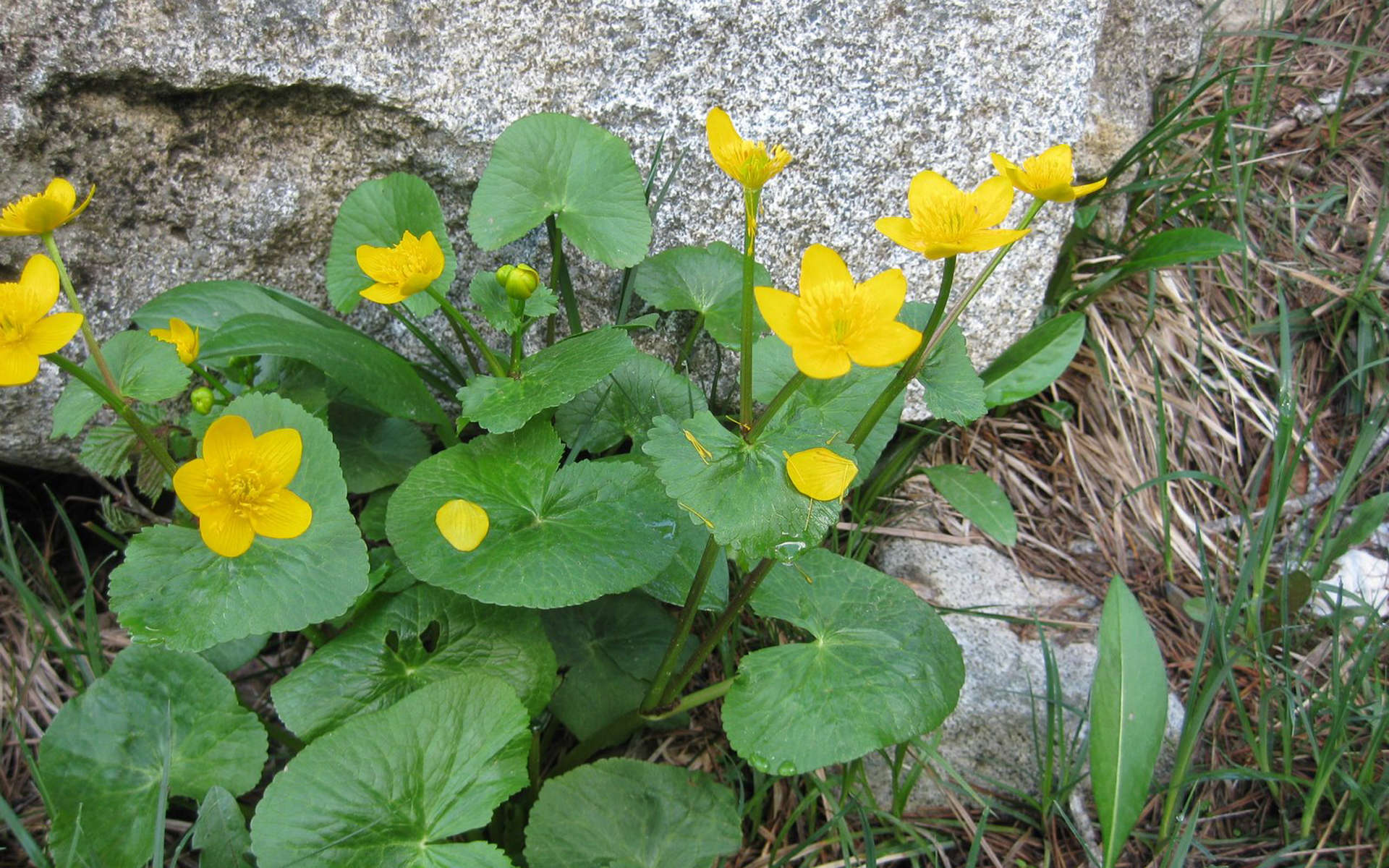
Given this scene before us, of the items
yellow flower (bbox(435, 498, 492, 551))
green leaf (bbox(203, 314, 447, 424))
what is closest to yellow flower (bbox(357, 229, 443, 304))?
green leaf (bbox(203, 314, 447, 424))

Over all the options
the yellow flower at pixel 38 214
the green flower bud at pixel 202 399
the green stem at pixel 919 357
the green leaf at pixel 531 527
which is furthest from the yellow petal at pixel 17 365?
the green stem at pixel 919 357

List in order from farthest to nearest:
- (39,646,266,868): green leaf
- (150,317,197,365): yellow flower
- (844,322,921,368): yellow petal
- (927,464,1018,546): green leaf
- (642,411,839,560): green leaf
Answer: (927,464,1018,546): green leaf, (150,317,197,365): yellow flower, (39,646,266,868): green leaf, (642,411,839,560): green leaf, (844,322,921,368): yellow petal

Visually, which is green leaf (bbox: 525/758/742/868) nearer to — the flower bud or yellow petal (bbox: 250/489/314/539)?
yellow petal (bbox: 250/489/314/539)

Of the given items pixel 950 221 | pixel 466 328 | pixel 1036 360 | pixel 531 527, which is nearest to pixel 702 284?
pixel 466 328

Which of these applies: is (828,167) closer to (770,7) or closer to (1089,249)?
(770,7)

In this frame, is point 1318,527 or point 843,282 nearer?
point 843,282

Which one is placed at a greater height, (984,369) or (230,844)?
(984,369)

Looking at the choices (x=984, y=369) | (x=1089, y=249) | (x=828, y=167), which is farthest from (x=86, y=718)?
(x=1089, y=249)
